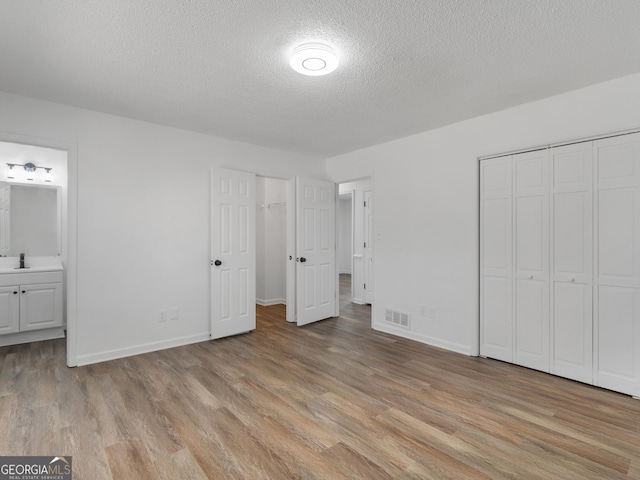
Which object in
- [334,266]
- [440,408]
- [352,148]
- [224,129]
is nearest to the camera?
[440,408]

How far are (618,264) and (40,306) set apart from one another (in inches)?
239

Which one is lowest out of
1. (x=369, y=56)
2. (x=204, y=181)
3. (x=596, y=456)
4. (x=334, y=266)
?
(x=596, y=456)

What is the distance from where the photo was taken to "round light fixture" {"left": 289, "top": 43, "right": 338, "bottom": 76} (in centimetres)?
218

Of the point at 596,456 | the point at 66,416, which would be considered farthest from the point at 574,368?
the point at 66,416

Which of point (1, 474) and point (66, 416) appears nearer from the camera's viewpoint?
point (1, 474)

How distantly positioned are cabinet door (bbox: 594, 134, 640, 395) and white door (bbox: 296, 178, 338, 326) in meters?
3.24

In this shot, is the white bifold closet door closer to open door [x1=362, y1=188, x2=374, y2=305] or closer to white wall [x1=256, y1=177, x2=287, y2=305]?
open door [x1=362, y1=188, x2=374, y2=305]

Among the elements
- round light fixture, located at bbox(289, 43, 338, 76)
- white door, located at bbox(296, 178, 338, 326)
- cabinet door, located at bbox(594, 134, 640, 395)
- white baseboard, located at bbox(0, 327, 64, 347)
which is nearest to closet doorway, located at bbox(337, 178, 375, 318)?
white door, located at bbox(296, 178, 338, 326)

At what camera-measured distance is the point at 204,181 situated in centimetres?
403

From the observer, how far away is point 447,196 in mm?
3762

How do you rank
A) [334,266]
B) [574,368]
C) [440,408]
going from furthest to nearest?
[334,266], [574,368], [440,408]

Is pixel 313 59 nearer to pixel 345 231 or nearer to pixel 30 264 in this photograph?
pixel 30 264

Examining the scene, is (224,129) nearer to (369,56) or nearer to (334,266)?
(369,56)

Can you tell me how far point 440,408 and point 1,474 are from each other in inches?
107
